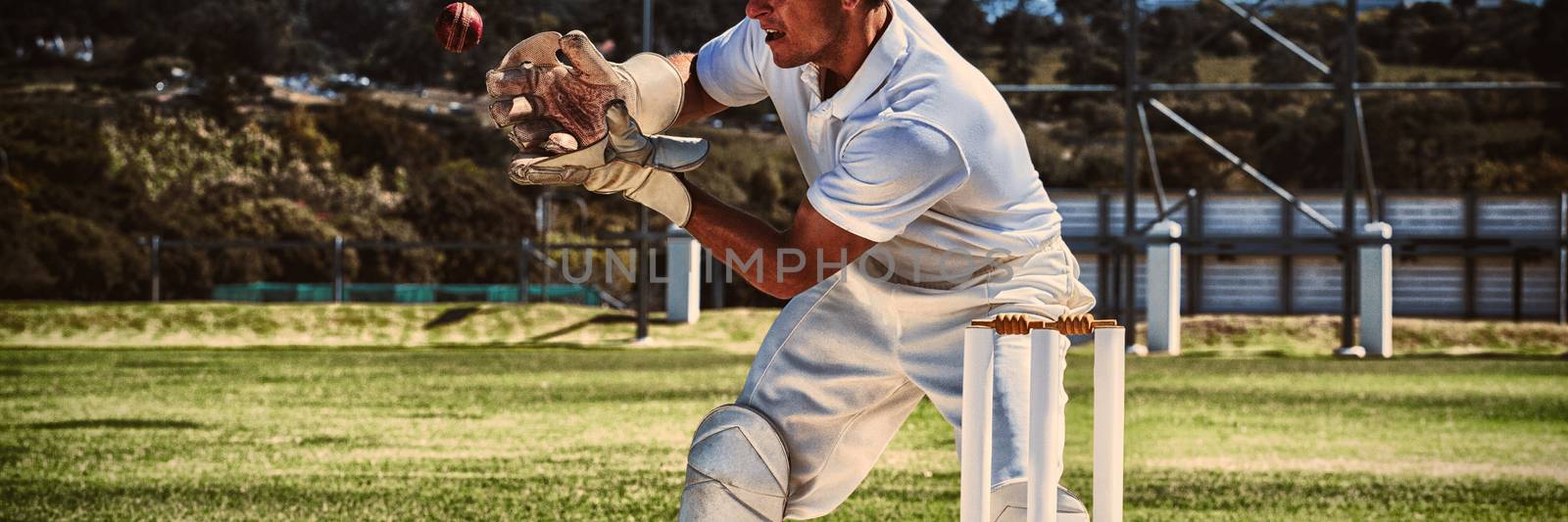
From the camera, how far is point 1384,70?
127ft

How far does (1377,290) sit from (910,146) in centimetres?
1525

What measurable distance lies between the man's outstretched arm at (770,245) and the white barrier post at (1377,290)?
15.0m

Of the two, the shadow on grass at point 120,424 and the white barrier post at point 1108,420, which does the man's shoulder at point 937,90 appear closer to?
the white barrier post at point 1108,420

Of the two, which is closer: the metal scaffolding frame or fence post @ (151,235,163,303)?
the metal scaffolding frame

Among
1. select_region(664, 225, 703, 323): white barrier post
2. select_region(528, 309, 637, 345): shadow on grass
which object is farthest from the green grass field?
select_region(528, 309, 637, 345): shadow on grass

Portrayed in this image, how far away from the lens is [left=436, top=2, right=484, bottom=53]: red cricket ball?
2.46 m

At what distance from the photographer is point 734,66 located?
3.05 m

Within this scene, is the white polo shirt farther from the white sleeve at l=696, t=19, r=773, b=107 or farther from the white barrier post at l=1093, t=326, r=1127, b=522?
the white barrier post at l=1093, t=326, r=1127, b=522

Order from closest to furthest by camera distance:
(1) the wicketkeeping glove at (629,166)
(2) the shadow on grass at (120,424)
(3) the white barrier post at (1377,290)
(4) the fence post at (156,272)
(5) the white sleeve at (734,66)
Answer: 1. (1) the wicketkeeping glove at (629,166)
2. (5) the white sleeve at (734,66)
3. (2) the shadow on grass at (120,424)
4. (3) the white barrier post at (1377,290)
5. (4) the fence post at (156,272)

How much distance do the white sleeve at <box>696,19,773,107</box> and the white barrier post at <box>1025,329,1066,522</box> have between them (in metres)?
0.91

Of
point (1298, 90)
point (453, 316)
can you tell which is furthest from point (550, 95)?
point (453, 316)

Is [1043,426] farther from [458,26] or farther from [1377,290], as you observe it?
[1377,290]

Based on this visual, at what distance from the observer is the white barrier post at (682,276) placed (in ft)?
62.6

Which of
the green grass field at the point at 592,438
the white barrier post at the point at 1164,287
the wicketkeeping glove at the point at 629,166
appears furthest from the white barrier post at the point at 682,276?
the wicketkeeping glove at the point at 629,166
